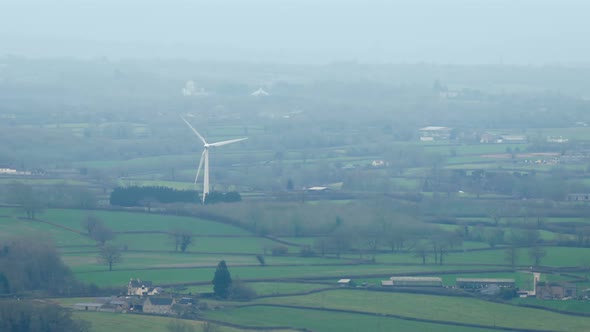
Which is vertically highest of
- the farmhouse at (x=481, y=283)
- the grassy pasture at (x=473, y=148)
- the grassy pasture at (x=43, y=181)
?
the grassy pasture at (x=473, y=148)

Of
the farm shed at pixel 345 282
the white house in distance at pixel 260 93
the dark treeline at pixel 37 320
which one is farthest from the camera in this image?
the white house in distance at pixel 260 93

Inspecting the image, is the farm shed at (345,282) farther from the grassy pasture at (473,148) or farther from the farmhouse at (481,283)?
the grassy pasture at (473,148)

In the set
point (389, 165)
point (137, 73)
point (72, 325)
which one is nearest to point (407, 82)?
point (137, 73)

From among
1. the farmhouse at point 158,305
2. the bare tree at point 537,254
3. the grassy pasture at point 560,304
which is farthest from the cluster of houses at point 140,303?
the bare tree at point 537,254

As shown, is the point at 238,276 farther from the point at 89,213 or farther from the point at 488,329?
the point at 89,213

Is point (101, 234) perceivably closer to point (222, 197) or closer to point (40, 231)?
point (40, 231)

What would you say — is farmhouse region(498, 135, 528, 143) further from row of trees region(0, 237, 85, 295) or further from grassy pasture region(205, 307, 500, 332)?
grassy pasture region(205, 307, 500, 332)

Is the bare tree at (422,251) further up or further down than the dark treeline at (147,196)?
further down
